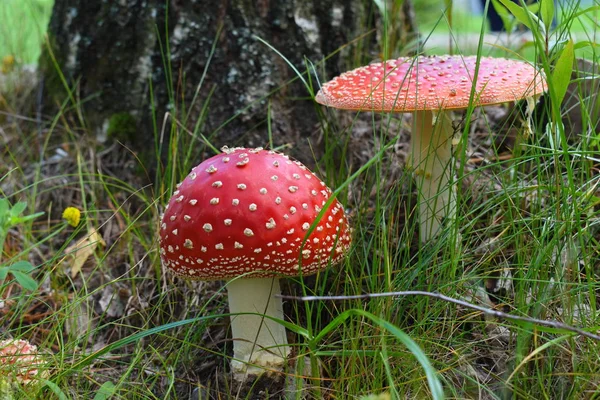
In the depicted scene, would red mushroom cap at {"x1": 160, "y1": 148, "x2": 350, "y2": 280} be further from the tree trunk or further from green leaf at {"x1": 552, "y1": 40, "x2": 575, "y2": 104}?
the tree trunk

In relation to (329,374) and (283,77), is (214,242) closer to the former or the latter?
(329,374)

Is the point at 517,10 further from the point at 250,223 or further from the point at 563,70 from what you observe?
the point at 250,223

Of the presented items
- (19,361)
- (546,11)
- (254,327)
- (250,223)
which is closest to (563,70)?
(546,11)

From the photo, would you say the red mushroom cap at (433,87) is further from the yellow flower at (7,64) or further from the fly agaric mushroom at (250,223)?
the yellow flower at (7,64)

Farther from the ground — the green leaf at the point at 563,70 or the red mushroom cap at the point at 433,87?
the green leaf at the point at 563,70

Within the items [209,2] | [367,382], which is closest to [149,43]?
[209,2]

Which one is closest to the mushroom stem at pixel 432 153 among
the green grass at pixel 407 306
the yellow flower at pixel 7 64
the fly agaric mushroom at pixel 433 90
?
the fly agaric mushroom at pixel 433 90
